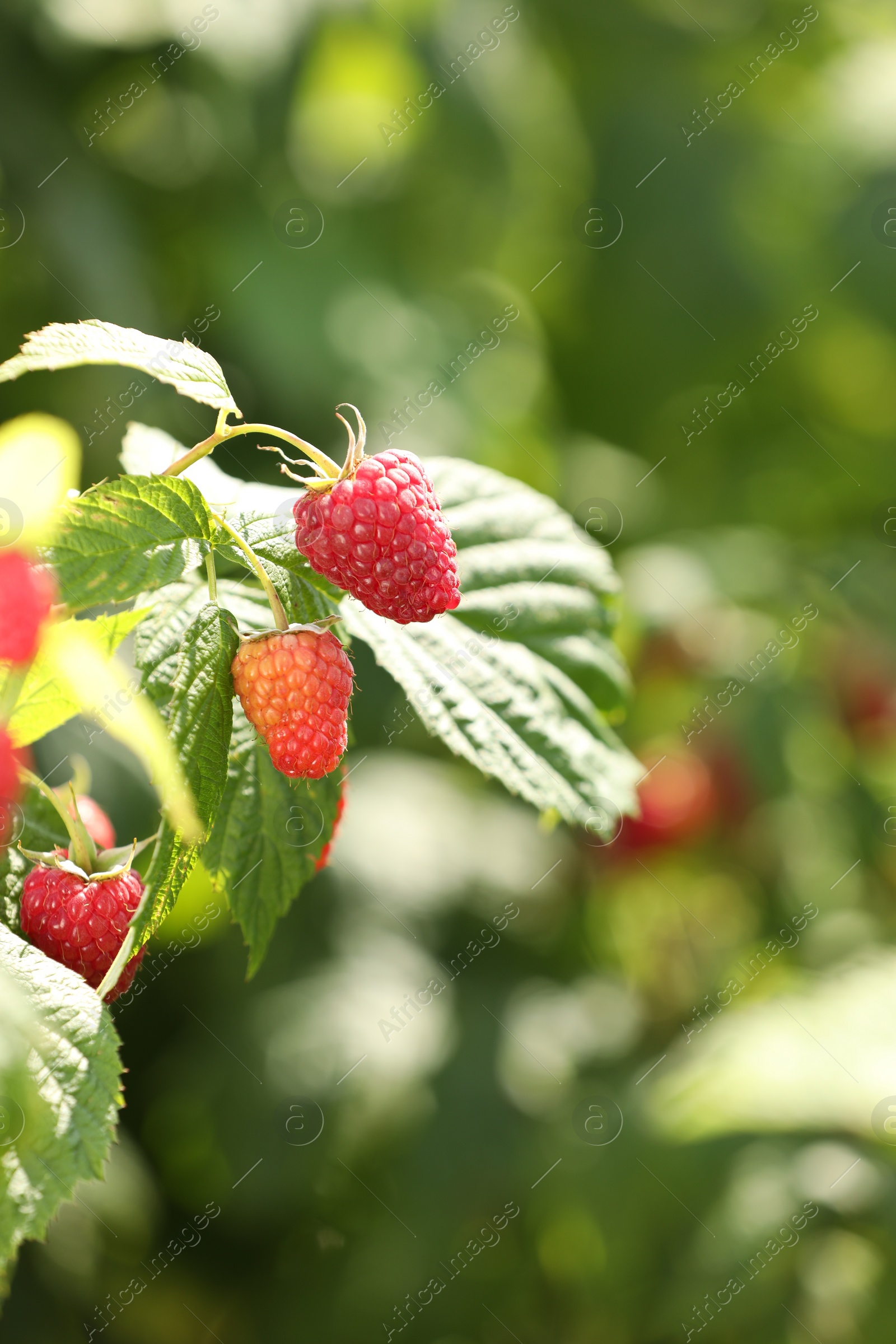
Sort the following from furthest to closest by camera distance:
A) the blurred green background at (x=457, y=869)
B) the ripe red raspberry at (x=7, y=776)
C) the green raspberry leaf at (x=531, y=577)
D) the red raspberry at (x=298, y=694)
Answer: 1. the blurred green background at (x=457, y=869)
2. the green raspberry leaf at (x=531, y=577)
3. the red raspberry at (x=298, y=694)
4. the ripe red raspberry at (x=7, y=776)

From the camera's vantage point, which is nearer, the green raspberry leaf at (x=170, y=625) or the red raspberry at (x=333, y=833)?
the green raspberry leaf at (x=170, y=625)

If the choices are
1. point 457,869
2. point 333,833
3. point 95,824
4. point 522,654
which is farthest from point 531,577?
point 457,869

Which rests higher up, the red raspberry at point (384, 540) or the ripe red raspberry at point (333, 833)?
the red raspberry at point (384, 540)

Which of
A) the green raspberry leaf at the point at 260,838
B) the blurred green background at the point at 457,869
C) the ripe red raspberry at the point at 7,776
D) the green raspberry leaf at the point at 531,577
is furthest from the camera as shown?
the blurred green background at the point at 457,869

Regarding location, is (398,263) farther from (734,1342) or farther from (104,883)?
(734,1342)

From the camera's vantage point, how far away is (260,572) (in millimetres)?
688

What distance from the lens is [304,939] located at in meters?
2.40

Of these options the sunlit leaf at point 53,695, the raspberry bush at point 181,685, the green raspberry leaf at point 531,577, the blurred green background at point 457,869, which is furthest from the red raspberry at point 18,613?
the blurred green background at point 457,869

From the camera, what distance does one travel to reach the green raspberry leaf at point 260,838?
2.63 ft

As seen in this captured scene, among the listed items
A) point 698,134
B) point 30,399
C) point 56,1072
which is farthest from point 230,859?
point 698,134

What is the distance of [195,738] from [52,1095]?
0.21 meters

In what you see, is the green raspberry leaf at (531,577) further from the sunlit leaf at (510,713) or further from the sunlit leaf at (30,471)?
the sunlit leaf at (30,471)

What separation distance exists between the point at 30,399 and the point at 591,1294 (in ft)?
6.69

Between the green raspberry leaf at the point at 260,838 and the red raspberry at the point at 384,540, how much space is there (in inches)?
6.0
